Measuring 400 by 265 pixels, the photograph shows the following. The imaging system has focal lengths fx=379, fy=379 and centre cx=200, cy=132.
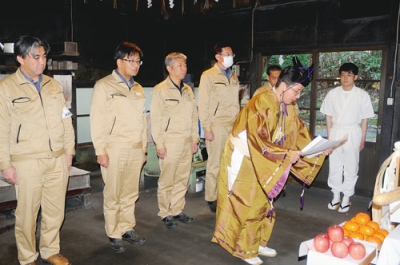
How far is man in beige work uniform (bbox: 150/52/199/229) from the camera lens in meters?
4.07

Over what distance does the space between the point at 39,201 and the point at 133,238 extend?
1062 millimetres

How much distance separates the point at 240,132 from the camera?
10.6 feet

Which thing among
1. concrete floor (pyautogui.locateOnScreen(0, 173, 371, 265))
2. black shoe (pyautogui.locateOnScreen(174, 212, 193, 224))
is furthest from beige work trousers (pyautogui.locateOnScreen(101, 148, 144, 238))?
black shoe (pyautogui.locateOnScreen(174, 212, 193, 224))

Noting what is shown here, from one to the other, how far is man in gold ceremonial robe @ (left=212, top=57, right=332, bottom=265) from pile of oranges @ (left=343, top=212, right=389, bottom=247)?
61 centimetres

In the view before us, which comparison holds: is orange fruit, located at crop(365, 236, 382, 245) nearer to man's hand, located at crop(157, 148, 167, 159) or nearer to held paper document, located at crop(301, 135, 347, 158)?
held paper document, located at crop(301, 135, 347, 158)

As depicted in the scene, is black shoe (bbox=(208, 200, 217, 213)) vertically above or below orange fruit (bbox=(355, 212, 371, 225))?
below

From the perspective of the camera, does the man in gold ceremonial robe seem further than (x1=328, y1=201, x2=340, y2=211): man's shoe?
No

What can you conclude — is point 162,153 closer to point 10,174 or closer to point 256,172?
point 256,172

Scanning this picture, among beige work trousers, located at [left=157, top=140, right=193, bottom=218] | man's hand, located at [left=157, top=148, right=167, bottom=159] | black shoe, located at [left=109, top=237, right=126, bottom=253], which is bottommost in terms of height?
black shoe, located at [left=109, top=237, right=126, bottom=253]

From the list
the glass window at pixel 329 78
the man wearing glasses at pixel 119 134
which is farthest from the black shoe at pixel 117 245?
the glass window at pixel 329 78

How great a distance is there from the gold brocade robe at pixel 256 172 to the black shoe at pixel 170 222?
0.93 m

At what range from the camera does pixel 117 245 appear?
12.0 ft

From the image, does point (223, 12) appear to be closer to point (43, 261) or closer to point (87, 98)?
point (87, 98)

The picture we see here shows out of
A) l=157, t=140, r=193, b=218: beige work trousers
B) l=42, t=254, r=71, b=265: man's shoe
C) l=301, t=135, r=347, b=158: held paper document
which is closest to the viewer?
l=301, t=135, r=347, b=158: held paper document
